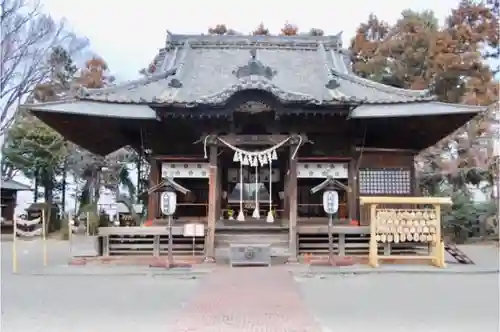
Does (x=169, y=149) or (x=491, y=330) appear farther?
(x=169, y=149)

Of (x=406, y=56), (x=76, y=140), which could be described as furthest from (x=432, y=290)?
(x=406, y=56)

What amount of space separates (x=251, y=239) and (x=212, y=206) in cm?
139

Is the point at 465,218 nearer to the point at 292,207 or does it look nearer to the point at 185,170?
the point at 292,207

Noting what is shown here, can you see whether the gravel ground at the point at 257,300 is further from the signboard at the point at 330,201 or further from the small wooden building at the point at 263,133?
the small wooden building at the point at 263,133

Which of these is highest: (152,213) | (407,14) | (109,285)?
(407,14)

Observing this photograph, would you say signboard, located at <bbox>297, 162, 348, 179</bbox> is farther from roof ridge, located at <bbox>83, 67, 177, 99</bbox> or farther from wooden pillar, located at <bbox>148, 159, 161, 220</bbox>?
roof ridge, located at <bbox>83, 67, 177, 99</bbox>

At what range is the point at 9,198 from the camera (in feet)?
94.6

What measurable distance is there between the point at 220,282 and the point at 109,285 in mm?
1840

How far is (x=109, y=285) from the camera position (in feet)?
27.7

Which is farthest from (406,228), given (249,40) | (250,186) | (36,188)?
(36,188)

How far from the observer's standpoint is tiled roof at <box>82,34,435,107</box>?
37.4 feet

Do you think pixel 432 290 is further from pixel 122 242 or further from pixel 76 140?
pixel 76 140

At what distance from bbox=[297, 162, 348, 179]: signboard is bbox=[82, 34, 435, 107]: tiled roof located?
171 cm

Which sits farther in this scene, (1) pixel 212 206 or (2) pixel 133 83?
(2) pixel 133 83
